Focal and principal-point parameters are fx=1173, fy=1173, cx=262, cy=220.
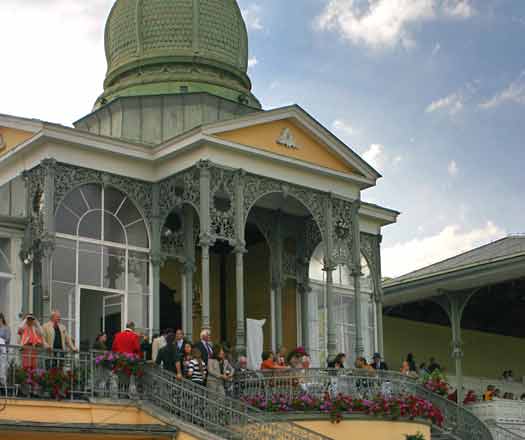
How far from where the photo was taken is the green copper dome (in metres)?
31.5

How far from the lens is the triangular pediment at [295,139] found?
26.7 m

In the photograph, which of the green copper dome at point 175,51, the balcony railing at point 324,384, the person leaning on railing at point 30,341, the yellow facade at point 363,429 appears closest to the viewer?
the person leaning on railing at point 30,341

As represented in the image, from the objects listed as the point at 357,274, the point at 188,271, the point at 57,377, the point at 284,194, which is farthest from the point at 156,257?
the point at 57,377

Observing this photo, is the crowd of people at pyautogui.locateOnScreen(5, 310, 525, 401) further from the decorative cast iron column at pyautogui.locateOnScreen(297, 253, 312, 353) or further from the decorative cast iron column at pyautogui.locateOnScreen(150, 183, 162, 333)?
the decorative cast iron column at pyautogui.locateOnScreen(297, 253, 312, 353)

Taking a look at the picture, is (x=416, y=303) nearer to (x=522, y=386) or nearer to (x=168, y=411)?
(x=522, y=386)

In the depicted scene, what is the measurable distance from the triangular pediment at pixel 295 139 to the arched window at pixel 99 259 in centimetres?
291

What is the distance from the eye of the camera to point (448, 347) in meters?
39.6

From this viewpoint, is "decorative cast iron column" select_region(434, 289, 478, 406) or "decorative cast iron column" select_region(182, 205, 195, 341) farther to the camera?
"decorative cast iron column" select_region(434, 289, 478, 406)

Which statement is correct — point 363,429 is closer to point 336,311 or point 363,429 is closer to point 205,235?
point 205,235

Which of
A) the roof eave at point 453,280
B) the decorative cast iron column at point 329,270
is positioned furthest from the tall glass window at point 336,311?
the roof eave at point 453,280

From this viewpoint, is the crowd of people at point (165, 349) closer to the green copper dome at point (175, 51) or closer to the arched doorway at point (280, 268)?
the arched doorway at point (280, 268)

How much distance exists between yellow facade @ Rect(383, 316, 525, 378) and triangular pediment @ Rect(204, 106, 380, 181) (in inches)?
410

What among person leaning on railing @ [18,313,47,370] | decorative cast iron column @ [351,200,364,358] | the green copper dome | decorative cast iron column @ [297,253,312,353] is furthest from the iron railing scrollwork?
the green copper dome

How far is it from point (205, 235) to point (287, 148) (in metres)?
3.83
